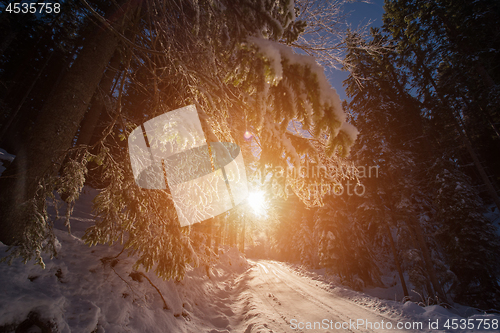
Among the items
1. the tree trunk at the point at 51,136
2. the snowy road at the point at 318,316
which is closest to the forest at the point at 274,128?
the tree trunk at the point at 51,136

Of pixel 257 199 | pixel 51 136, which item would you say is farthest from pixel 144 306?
pixel 51 136

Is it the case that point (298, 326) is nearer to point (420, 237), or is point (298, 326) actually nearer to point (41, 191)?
point (41, 191)

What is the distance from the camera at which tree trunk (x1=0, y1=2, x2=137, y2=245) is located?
285 cm

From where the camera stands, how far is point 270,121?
2.51 metres

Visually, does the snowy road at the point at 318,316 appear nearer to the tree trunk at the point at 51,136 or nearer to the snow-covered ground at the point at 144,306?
the snow-covered ground at the point at 144,306

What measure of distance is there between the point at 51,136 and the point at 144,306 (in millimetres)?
3612

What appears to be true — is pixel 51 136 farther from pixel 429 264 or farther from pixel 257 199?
pixel 429 264

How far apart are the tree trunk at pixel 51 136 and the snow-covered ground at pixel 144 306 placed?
0.53 metres

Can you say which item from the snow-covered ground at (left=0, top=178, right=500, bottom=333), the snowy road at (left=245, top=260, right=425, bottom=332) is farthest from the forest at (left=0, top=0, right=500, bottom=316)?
the snowy road at (left=245, top=260, right=425, bottom=332)

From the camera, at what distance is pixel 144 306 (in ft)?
12.7

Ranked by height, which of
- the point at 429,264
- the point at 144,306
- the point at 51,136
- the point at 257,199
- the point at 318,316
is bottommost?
the point at 318,316

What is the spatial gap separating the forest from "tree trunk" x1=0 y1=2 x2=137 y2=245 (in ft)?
0.08

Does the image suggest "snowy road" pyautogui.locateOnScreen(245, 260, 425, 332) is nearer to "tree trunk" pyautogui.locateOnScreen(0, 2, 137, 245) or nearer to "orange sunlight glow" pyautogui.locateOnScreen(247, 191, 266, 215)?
"orange sunlight glow" pyautogui.locateOnScreen(247, 191, 266, 215)

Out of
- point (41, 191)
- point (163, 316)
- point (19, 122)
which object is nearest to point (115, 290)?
point (163, 316)
